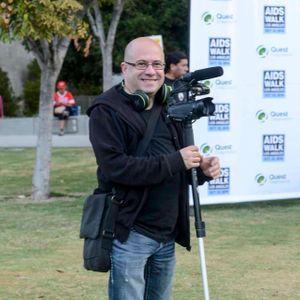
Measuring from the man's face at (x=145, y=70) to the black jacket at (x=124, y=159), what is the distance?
4.2 inches

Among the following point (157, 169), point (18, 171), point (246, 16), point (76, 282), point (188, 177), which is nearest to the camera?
point (157, 169)

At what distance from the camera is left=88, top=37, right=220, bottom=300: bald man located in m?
4.25

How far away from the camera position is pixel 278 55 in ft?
37.6

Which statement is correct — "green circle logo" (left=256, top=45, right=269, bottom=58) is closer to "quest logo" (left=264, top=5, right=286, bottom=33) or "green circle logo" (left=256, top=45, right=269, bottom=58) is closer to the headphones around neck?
"quest logo" (left=264, top=5, right=286, bottom=33)

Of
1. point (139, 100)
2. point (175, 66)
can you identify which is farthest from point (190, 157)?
point (175, 66)

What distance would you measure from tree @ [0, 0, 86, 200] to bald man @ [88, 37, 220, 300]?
6.40 meters

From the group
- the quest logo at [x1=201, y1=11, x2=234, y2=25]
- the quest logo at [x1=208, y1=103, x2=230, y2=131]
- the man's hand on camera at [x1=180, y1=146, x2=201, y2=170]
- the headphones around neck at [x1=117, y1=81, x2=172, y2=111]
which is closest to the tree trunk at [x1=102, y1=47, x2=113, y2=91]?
the quest logo at [x1=208, y1=103, x2=230, y2=131]

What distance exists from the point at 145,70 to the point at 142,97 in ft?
0.48

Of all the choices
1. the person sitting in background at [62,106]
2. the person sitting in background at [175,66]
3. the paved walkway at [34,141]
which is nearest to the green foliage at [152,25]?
the person sitting in background at [62,106]

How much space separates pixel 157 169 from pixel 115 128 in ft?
1.00

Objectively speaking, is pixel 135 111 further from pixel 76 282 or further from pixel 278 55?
pixel 278 55

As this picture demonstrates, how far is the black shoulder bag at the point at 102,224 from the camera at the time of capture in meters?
4.32

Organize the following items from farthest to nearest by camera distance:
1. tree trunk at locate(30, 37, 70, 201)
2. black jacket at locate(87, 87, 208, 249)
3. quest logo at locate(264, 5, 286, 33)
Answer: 1. tree trunk at locate(30, 37, 70, 201)
2. quest logo at locate(264, 5, 286, 33)
3. black jacket at locate(87, 87, 208, 249)

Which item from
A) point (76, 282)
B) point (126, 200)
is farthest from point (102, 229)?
point (76, 282)
